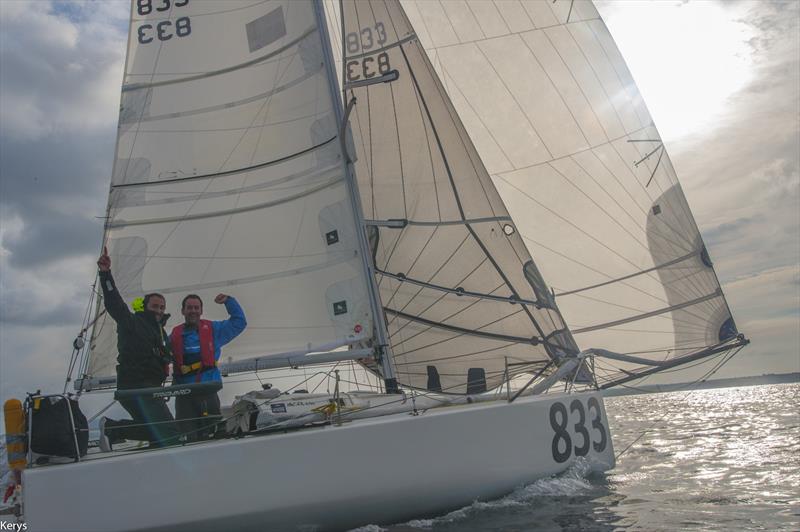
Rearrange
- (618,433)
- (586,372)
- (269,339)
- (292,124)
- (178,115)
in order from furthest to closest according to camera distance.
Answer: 1. (618,433)
2. (178,115)
3. (292,124)
4. (269,339)
5. (586,372)

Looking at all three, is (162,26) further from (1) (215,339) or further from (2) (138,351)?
(2) (138,351)

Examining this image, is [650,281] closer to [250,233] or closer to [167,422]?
[250,233]

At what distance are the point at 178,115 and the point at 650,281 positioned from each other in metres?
6.39

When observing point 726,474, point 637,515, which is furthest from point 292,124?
point 726,474

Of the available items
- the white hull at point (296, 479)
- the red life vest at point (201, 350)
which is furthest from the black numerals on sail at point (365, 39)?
the white hull at point (296, 479)

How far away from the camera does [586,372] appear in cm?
751

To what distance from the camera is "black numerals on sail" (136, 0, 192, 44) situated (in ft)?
31.7

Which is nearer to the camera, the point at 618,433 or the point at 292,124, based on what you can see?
the point at 292,124

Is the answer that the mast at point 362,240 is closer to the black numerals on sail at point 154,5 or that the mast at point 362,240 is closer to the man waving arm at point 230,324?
the man waving arm at point 230,324

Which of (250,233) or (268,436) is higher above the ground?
(250,233)

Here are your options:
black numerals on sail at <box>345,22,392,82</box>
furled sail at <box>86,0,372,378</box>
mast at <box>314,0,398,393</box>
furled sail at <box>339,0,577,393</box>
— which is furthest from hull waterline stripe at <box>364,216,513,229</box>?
black numerals on sail at <box>345,22,392,82</box>

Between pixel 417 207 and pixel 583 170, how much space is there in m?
2.41

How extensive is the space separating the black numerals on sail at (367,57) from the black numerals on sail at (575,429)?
5.00m

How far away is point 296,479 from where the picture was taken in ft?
16.1
